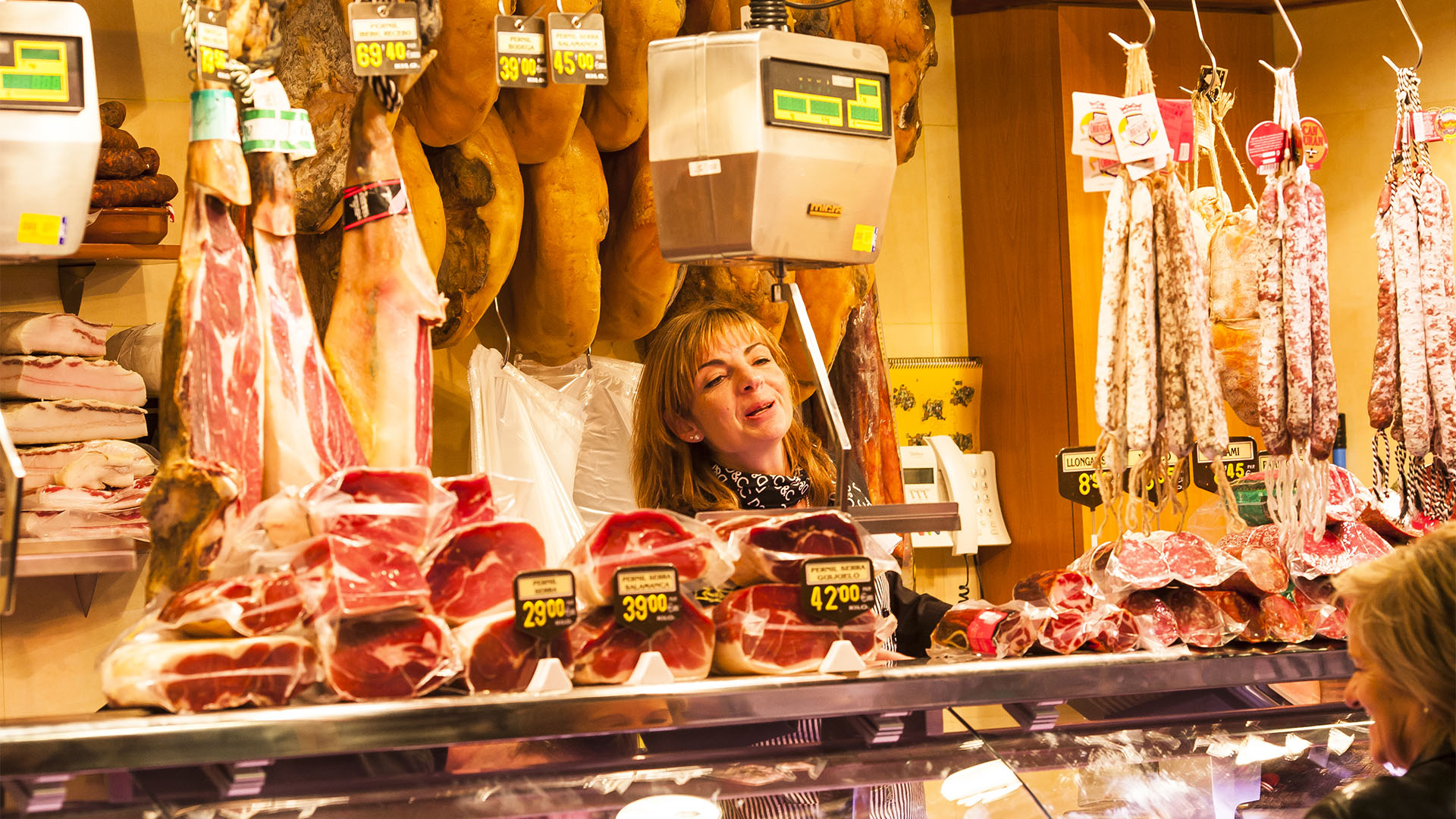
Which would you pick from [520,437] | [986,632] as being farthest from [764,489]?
[986,632]

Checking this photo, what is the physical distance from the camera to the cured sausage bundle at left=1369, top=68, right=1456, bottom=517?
2.59 meters

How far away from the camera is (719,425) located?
303 centimetres

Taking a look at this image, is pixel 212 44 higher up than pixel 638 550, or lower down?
higher up

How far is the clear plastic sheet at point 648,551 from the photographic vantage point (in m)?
1.78

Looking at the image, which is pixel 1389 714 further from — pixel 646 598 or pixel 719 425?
pixel 719 425

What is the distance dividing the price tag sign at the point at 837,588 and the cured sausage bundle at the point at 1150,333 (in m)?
0.75

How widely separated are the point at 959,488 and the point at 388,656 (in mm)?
3539

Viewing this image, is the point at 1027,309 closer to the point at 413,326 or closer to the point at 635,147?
the point at 635,147

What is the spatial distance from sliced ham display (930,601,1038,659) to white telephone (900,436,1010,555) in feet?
8.12

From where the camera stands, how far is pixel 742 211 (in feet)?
6.18

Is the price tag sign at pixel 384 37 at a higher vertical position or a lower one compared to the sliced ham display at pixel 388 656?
higher

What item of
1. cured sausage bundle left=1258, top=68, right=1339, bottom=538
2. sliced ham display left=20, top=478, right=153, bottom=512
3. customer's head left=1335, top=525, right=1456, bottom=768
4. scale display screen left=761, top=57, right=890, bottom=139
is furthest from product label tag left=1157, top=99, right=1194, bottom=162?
sliced ham display left=20, top=478, right=153, bottom=512

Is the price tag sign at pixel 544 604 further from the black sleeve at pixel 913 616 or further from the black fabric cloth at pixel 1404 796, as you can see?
the black sleeve at pixel 913 616

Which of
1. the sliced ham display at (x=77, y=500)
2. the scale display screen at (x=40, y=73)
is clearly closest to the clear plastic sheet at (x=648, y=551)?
the scale display screen at (x=40, y=73)
